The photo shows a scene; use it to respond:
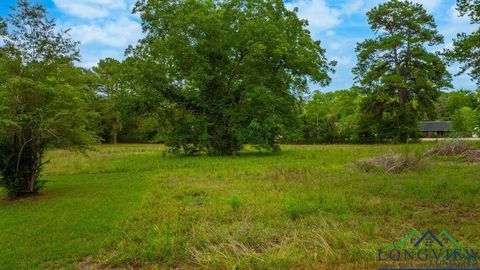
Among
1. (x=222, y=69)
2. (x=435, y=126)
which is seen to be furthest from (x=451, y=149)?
(x=435, y=126)

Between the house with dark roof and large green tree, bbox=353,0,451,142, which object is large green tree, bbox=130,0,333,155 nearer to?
large green tree, bbox=353,0,451,142

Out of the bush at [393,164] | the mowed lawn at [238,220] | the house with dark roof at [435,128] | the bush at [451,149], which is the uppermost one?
the house with dark roof at [435,128]

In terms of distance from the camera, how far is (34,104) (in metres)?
11.0

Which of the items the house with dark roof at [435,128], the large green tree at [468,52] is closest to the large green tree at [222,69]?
the large green tree at [468,52]


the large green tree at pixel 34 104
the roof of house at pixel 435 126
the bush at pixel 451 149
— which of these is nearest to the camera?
the large green tree at pixel 34 104

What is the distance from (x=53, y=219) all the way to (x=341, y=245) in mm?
6118

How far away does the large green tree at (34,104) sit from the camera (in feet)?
34.7

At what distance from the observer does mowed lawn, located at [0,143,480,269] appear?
5445mm

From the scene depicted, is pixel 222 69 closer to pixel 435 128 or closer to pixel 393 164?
pixel 393 164

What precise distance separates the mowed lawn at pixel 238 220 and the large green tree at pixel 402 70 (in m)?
25.0

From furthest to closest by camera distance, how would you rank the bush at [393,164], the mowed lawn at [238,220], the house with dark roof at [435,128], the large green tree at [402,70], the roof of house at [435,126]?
1. the roof of house at [435,126]
2. the house with dark roof at [435,128]
3. the large green tree at [402,70]
4. the bush at [393,164]
5. the mowed lawn at [238,220]

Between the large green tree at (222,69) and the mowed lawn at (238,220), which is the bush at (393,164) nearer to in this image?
the mowed lawn at (238,220)

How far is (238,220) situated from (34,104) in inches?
291

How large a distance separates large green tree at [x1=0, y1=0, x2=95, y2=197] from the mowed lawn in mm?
1143
